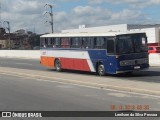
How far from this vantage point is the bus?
23719mm

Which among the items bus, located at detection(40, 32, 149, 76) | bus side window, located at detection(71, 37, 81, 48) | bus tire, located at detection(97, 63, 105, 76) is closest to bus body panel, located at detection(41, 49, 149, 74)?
bus, located at detection(40, 32, 149, 76)

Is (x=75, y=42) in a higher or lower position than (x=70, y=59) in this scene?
higher

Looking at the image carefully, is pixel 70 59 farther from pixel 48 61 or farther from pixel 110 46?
pixel 110 46

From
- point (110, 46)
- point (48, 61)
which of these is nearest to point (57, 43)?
point (48, 61)

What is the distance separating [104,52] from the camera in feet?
80.0

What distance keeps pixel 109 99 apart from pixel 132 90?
80.4 inches

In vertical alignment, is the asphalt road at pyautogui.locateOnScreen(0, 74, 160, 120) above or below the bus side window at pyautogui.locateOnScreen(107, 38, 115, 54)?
below

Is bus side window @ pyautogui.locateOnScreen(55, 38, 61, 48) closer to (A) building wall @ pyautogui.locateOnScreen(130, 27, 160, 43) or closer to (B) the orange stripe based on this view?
(B) the orange stripe

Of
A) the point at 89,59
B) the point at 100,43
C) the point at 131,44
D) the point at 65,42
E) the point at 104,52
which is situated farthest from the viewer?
the point at 65,42

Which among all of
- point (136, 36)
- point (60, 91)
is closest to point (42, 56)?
point (136, 36)

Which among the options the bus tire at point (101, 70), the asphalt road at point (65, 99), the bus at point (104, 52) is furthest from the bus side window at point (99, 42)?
the asphalt road at point (65, 99)

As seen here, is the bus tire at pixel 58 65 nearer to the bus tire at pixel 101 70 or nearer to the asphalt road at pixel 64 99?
the bus tire at pixel 101 70

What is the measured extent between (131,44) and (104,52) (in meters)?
1.56

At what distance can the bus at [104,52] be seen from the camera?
23.7 metres
